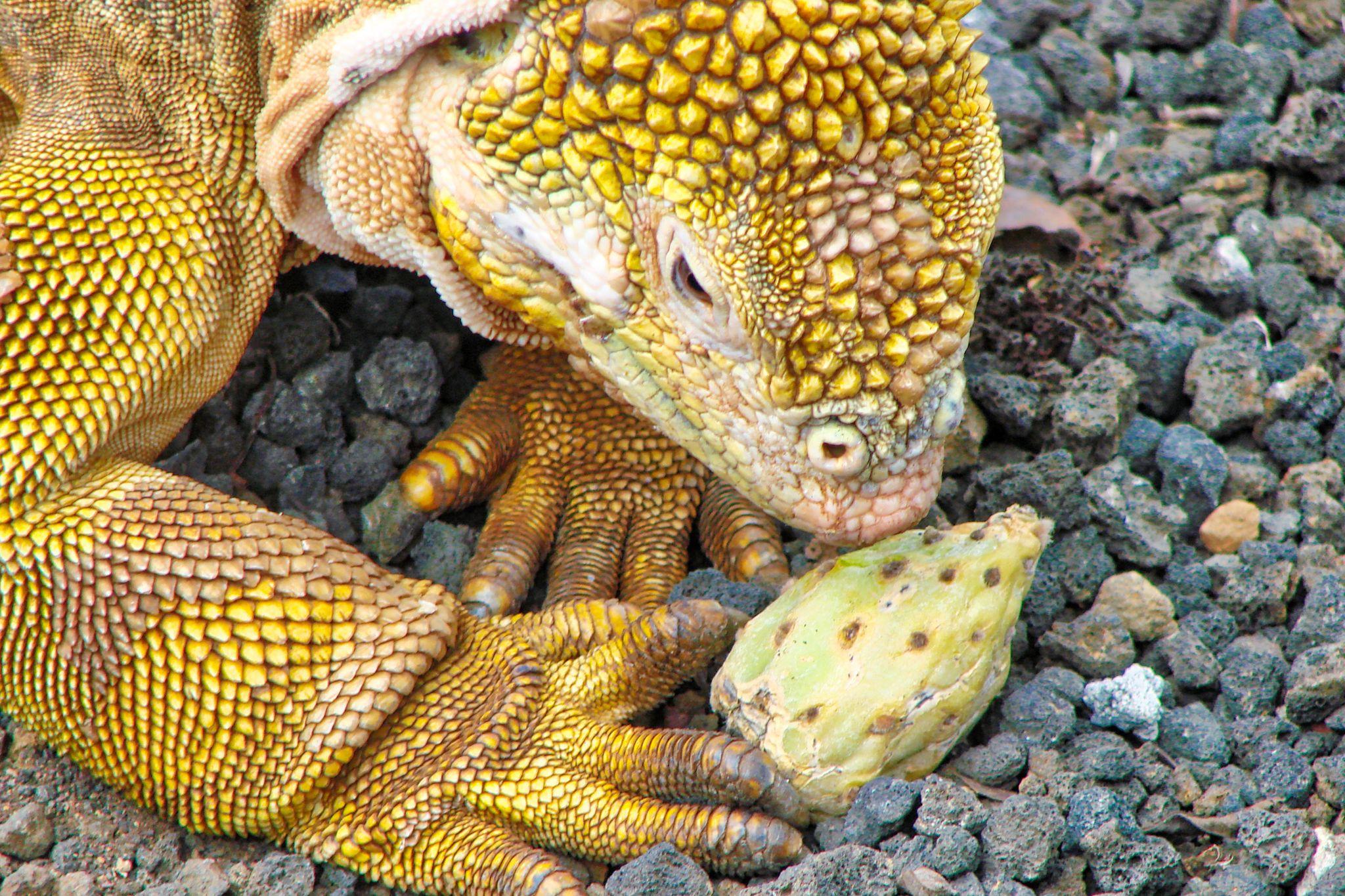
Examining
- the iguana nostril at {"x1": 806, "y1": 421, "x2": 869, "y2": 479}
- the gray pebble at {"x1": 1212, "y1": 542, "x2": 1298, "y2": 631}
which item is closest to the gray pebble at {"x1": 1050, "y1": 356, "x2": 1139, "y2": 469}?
the gray pebble at {"x1": 1212, "y1": 542, "x2": 1298, "y2": 631}

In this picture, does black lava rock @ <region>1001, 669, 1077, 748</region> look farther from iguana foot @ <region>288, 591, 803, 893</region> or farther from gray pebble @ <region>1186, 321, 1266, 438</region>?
gray pebble @ <region>1186, 321, 1266, 438</region>

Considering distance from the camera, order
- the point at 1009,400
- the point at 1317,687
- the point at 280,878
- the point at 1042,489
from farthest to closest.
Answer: the point at 1009,400, the point at 1042,489, the point at 1317,687, the point at 280,878

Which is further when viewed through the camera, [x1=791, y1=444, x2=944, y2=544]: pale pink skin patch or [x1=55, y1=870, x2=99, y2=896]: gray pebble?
[x1=55, y1=870, x2=99, y2=896]: gray pebble

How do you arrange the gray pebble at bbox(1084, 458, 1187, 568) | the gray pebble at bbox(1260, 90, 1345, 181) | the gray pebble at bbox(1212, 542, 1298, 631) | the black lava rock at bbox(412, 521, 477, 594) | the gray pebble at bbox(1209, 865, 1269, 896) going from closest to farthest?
the gray pebble at bbox(1209, 865, 1269, 896)
the gray pebble at bbox(1212, 542, 1298, 631)
the gray pebble at bbox(1084, 458, 1187, 568)
the black lava rock at bbox(412, 521, 477, 594)
the gray pebble at bbox(1260, 90, 1345, 181)

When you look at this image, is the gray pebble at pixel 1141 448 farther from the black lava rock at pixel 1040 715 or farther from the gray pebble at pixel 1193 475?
the black lava rock at pixel 1040 715

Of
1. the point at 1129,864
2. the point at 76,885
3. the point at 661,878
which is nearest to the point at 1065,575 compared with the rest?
the point at 1129,864

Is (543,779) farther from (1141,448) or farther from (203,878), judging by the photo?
(1141,448)

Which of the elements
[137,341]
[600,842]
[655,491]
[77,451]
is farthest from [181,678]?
[655,491]
